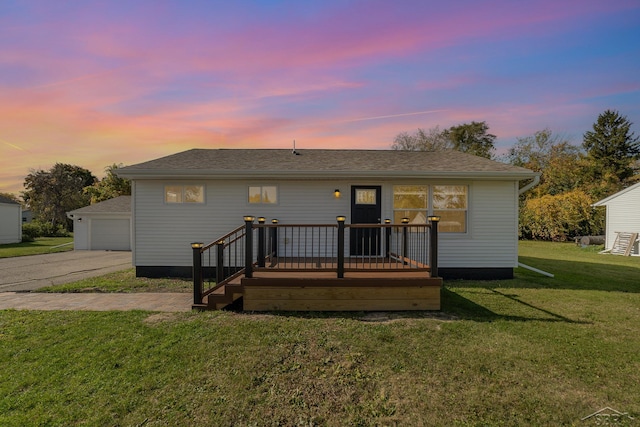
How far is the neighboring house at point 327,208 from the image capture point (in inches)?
298

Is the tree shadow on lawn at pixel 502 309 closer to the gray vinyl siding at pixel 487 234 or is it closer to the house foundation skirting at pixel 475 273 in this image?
the house foundation skirting at pixel 475 273

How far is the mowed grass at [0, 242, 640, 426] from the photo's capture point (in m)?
2.48

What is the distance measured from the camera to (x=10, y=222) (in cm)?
1997

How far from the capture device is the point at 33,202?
105 feet

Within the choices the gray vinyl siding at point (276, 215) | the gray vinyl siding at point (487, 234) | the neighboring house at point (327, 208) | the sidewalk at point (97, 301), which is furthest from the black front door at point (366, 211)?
the sidewalk at point (97, 301)

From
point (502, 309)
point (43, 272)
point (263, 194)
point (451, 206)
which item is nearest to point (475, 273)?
point (451, 206)

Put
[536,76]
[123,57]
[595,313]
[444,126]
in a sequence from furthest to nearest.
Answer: [444,126] → [536,76] → [123,57] → [595,313]

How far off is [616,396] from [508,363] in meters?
0.86

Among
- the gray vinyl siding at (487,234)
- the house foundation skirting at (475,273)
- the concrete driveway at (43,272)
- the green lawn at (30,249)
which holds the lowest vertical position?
the green lawn at (30,249)

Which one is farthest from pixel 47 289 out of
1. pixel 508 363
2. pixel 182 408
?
pixel 508 363

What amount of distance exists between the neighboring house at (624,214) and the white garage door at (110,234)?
2606 centimetres

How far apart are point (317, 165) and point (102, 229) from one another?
14.6m

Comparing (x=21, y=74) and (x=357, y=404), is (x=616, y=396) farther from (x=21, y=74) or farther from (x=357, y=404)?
(x=21, y=74)

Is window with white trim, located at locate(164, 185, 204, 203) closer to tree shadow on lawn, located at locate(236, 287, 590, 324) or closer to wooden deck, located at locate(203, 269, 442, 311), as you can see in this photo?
wooden deck, located at locate(203, 269, 442, 311)
